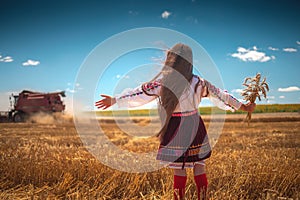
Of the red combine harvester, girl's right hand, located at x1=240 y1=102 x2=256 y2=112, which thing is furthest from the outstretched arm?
the red combine harvester

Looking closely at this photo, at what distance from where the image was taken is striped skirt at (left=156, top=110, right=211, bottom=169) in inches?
122

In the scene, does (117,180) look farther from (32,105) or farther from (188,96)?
A: (32,105)

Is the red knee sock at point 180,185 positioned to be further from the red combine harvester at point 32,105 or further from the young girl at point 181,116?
the red combine harvester at point 32,105

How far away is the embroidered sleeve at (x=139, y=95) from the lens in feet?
10.4

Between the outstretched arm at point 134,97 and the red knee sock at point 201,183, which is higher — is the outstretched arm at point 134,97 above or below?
above

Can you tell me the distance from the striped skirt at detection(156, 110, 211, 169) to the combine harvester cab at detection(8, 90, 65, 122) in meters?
23.2

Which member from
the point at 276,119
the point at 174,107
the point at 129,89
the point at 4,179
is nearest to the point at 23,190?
the point at 4,179

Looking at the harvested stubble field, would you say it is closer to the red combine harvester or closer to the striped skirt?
the striped skirt

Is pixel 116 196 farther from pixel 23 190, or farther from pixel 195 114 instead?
pixel 195 114

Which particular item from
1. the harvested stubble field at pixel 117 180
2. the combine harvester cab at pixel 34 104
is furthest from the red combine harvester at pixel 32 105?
the harvested stubble field at pixel 117 180

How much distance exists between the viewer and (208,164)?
4.11m

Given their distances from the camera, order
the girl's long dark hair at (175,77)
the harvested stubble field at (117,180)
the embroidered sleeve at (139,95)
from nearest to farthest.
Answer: the girl's long dark hair at (175,77)
the embroidered sleeve at (139,95)
the harvested stubble field at (117,180)

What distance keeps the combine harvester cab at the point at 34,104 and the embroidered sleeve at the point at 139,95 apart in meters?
22.8

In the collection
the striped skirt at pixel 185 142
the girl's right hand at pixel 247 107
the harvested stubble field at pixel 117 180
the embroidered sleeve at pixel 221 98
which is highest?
the embroidered sleeve at pixel 221 98
